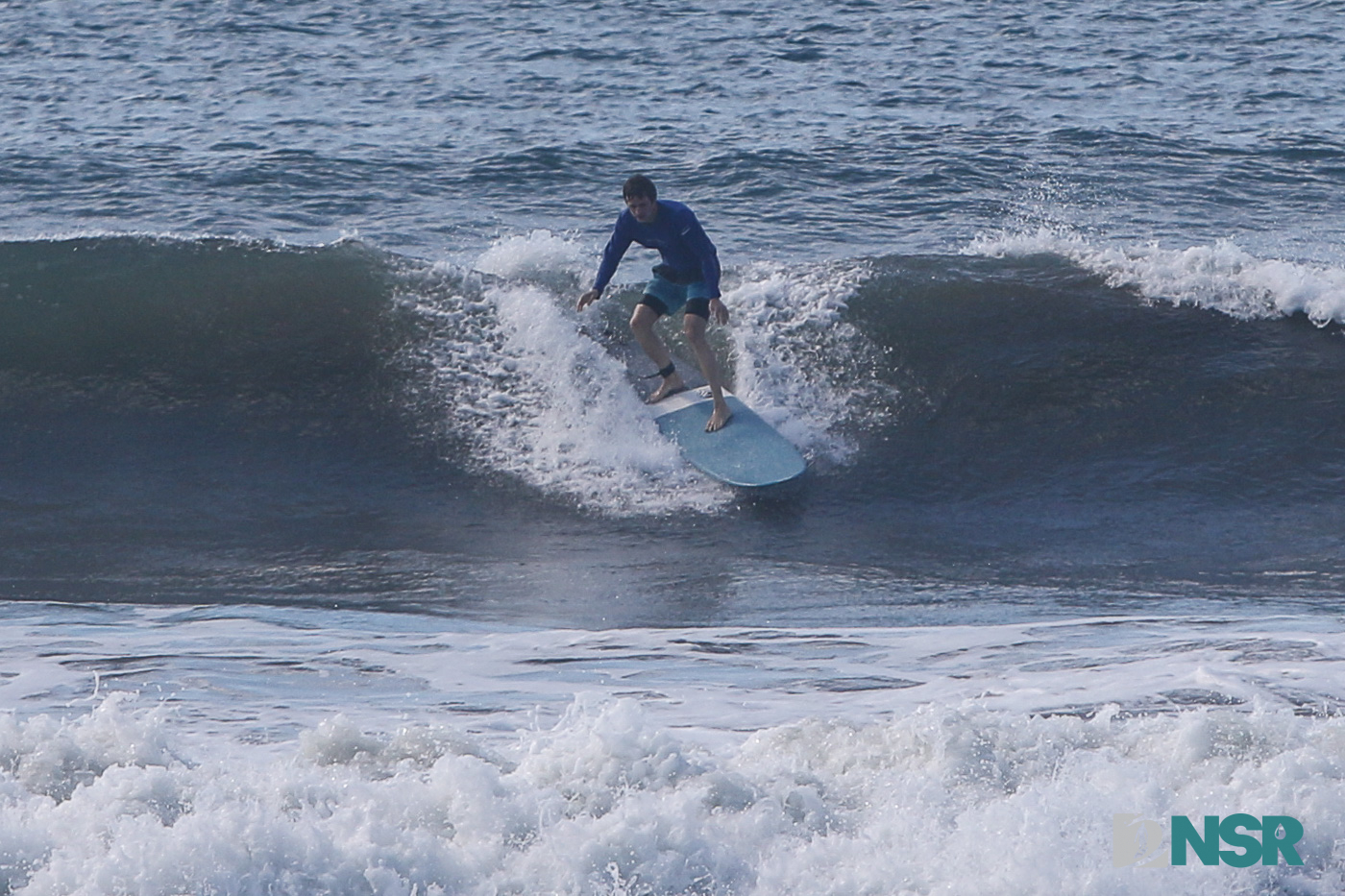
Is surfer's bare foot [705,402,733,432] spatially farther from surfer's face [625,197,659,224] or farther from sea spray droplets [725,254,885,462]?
surfer's face [625,197,659,224]

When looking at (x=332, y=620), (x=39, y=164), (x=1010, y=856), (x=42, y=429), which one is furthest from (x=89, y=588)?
(x=39, y=164)

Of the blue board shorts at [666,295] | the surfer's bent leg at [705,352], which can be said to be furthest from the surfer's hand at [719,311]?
the blue board shorts at [666,295]

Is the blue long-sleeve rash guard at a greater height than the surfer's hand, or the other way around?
the blue long-sleeve rash guard

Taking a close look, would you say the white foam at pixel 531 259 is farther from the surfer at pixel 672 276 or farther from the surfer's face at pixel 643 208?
the surfer's face at pixel 643 208

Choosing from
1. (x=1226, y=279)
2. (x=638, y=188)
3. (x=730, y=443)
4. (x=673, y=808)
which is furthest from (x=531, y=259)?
(x=673, y=808)

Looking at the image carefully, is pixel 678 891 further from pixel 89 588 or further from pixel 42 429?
pixel 42 429

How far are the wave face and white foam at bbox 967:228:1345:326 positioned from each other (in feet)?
0.10

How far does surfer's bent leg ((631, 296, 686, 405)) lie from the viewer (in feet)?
28.0

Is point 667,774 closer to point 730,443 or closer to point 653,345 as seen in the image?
point 730,443

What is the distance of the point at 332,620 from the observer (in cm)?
664

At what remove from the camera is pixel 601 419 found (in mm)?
8648

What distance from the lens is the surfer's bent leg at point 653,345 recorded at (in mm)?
8547
